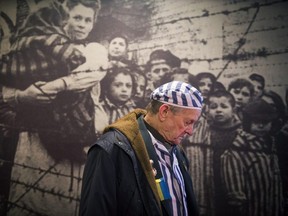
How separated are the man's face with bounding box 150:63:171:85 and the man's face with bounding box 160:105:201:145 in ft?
3.71

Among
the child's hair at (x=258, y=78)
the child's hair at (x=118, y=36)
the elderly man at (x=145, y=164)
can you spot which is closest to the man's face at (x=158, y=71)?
the child's hair at (x=118, y=36)

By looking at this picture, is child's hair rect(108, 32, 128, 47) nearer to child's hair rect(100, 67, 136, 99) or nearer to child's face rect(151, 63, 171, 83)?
child's hair rect(100, 67, 136, 99)

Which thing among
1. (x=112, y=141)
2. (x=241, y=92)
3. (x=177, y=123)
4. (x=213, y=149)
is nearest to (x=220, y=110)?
(x=241, y=92)

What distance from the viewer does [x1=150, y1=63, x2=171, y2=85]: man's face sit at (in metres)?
2.53

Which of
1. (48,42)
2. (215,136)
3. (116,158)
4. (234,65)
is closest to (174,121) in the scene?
(116,158)

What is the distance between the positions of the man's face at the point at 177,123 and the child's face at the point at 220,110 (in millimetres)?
889

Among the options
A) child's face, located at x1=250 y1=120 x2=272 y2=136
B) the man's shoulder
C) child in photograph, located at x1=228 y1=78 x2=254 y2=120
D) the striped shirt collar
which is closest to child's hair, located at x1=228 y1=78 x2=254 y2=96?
child in photograph, located at x1=228 y1=78 x2=254 y2=120

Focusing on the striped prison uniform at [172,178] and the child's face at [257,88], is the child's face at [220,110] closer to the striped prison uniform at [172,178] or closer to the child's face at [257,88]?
the child's face at [257,88]

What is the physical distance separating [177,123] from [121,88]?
137 cm

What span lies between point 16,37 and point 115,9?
1.46 metres

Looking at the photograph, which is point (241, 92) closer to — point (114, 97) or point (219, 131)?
point (219, 131)

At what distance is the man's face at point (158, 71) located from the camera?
2527mm

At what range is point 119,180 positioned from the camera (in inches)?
48.9

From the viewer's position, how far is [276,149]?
6.82ft
